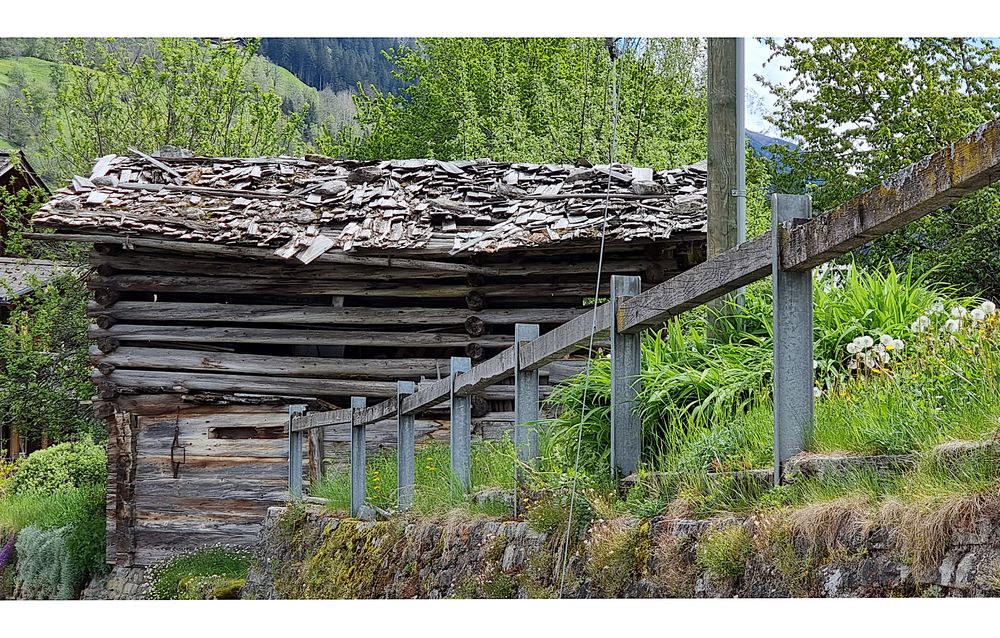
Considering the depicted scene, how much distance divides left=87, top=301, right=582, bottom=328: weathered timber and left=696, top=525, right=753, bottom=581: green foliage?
6.45m

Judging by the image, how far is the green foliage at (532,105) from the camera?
13.3m

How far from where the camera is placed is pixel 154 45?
47.0 ft

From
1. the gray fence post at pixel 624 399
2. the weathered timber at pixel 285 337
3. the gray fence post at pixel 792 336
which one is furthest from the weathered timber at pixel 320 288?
the gray fence post at pixel 792 336

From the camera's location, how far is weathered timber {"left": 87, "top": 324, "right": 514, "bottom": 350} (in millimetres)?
9000

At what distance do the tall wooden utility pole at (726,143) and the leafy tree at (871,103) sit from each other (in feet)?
14.7

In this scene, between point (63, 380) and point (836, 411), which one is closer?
point (836, 411)

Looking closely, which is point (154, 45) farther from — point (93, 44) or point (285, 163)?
point (285, 163)

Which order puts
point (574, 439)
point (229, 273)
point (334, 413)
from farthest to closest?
point (229, 273)
point (334, 413)
point (574, 439)

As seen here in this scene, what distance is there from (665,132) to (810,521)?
39.9 feet

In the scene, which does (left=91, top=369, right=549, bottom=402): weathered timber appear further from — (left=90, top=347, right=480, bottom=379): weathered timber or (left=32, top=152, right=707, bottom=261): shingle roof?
(left=32, top=152, right=707, bottom=261): shingle roof

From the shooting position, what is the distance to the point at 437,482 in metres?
5.08

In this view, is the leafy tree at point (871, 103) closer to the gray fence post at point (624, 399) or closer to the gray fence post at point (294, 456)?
the gray fence post at point (294, 456)

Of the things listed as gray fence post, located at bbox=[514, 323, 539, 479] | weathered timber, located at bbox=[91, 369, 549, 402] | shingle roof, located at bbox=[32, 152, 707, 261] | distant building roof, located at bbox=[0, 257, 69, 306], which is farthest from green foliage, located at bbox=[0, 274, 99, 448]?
gray fence post, located at bbox=[514, 323, 539, 479]
